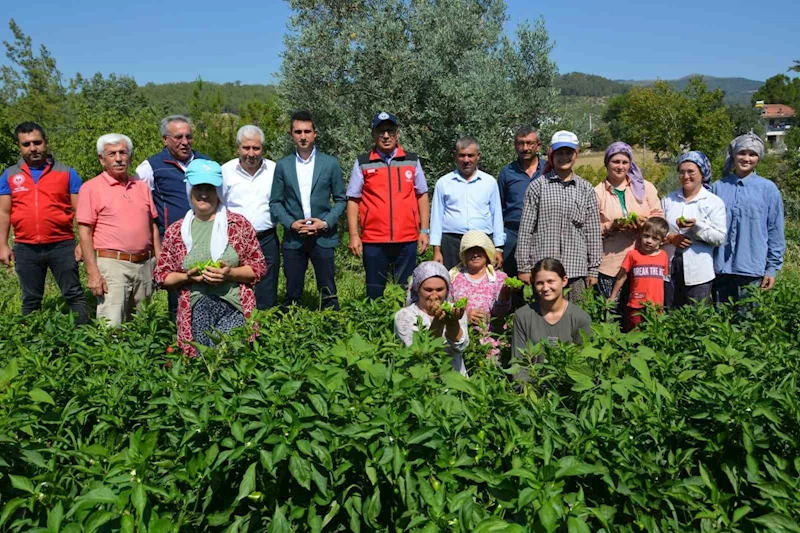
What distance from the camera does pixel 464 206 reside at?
209 inches

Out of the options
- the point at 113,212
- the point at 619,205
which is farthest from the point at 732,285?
the point at 113,212

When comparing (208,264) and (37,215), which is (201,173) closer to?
(208,264)

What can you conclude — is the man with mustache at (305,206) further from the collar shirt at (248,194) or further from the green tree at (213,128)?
the green tree at (213,128)

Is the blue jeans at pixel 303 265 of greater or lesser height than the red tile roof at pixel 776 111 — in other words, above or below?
below

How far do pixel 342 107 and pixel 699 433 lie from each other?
9.31 metres

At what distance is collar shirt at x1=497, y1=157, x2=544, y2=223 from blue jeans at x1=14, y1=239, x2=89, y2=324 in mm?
3682

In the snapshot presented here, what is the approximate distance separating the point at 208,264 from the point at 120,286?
4.41ft

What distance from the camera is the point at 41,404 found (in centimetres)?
243

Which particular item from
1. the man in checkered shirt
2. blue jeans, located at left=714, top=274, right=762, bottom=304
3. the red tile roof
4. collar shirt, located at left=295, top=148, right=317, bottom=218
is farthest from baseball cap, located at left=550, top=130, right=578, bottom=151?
the red tile roof

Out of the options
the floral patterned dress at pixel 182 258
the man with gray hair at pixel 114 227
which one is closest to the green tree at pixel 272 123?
the man with gray hair at pixel 114 227

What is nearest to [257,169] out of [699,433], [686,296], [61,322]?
[61,322]

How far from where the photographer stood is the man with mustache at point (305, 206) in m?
5.21

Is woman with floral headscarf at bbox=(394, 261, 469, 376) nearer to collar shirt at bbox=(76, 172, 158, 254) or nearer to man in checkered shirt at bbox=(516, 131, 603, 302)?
man in checkered shirt at bbox=(516, 131, 603, 302)

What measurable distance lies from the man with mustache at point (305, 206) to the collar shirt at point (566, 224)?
165 cm
